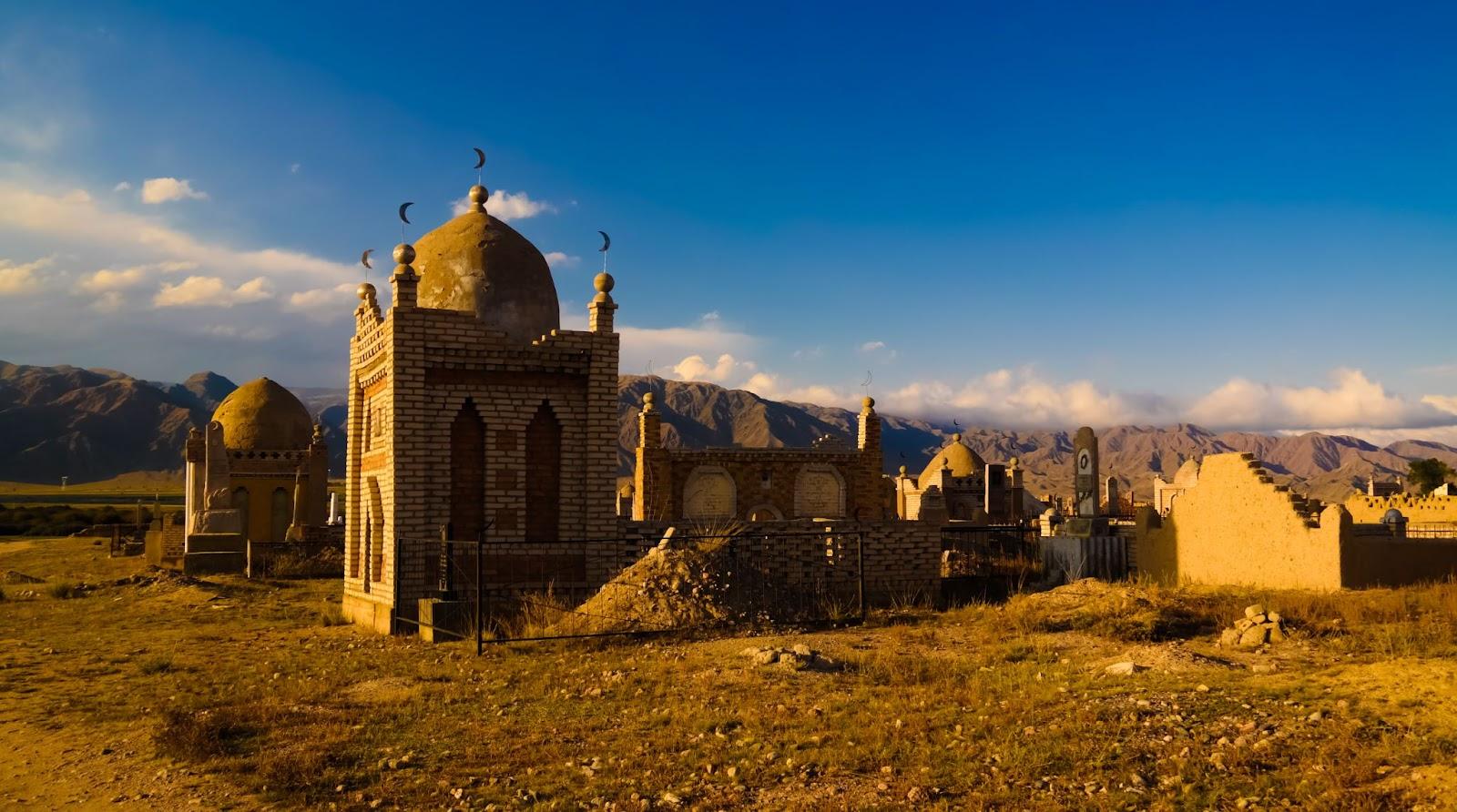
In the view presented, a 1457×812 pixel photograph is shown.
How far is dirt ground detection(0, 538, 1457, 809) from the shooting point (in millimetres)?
7000

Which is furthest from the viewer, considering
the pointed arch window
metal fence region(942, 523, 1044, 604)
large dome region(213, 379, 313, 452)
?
large dome region(213, 379, 313, 452)

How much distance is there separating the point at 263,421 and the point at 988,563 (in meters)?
23.6

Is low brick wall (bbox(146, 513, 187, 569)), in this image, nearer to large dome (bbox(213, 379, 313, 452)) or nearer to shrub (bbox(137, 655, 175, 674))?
large dome (bbox(213, 379, 313, 452))

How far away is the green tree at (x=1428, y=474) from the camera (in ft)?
223

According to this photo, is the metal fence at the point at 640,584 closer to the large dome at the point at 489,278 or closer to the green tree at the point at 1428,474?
the large dome at the point at 489,278

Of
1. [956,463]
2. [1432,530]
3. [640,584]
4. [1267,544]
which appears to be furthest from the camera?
[956,463]

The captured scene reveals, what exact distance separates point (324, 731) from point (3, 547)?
40.5 meters

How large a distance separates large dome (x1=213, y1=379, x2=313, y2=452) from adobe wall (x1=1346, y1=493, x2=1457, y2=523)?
33.3 m

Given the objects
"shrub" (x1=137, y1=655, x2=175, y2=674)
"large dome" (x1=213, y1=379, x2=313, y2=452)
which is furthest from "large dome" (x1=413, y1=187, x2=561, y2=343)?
"large dome" (x1=213, y1=379, x2=313, y2=452)

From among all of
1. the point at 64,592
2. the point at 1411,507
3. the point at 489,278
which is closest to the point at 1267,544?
the point at 489,278

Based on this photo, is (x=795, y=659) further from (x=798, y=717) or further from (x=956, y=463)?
(x=956, y=463)

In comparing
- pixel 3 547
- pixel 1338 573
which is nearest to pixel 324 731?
pixel 1338 573

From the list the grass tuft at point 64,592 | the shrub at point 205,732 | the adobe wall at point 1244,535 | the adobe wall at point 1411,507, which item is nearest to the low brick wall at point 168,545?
the grass tuft at point 64,592

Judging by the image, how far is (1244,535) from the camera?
53.6 ft
